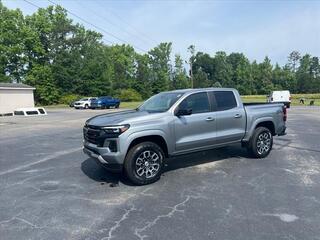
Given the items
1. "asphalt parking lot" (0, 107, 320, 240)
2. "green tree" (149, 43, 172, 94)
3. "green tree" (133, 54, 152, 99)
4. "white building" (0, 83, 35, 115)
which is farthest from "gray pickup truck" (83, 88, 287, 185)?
"green tree" (149, 43, 172, 94)

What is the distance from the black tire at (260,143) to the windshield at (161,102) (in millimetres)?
2403

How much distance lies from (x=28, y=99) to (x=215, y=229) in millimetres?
36446

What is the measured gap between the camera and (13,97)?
34969mm

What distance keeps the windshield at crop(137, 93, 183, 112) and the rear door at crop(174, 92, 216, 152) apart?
10.2 inches

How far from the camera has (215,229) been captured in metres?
4.30

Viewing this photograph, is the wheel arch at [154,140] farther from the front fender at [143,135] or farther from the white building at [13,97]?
the white building at [13,97]

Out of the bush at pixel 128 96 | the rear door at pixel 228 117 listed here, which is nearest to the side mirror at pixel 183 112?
the rear door at pixel 228 117

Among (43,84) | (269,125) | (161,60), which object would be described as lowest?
(269,125)

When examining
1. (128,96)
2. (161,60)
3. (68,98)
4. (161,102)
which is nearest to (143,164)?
(161,102)

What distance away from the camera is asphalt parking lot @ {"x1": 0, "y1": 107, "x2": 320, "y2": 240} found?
14.1 ft

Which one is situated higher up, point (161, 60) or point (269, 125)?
point (161, 60)

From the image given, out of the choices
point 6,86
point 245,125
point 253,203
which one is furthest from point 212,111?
point 6,86

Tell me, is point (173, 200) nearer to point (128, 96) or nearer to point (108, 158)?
point (108, 158)

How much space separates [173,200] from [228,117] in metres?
2.93
